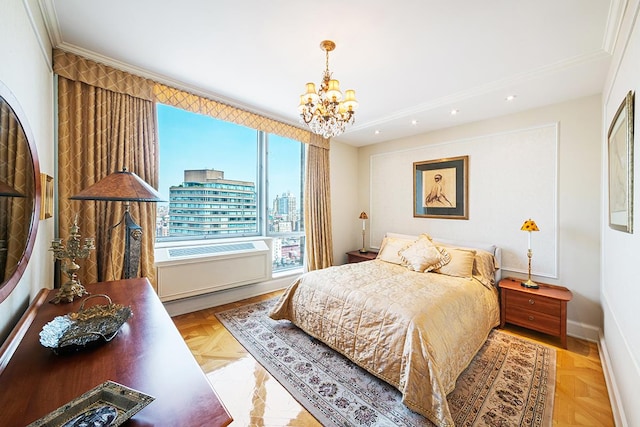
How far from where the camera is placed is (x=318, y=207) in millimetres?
4242

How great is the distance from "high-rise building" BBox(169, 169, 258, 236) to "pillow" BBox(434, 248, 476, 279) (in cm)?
272

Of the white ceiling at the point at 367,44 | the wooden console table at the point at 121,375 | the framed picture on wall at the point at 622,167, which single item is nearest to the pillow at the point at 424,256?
the framed picture on wall at the point at 622,167

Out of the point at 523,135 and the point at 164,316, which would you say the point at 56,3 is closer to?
the point at 164,316

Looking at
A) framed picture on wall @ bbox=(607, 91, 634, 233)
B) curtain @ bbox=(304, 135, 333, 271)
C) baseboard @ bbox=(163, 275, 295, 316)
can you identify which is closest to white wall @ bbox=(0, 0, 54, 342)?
baseboard @ bbox=(163, 275, 295, 316)

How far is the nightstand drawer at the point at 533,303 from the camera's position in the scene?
250 cm

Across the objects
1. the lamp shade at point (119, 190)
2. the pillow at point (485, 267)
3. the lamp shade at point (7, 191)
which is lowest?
the pillow at point (485, 267)

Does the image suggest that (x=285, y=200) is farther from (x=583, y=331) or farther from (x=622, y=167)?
(x=583, y=331)

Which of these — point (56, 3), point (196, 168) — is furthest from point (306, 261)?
point (56, 3)

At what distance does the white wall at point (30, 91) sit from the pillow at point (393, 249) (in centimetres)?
334

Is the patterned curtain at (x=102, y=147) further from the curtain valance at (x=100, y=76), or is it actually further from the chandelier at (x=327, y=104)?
the chandelier at (x=327, y=104)

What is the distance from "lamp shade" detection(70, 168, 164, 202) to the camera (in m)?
1.68

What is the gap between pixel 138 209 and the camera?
2.59 meters

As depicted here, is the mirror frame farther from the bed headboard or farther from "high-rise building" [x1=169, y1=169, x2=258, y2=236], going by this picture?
the bed headboard

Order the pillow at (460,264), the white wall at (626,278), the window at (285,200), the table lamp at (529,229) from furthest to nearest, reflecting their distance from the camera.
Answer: the window at (285,200)
the pillow at (460,264)
the table lamp at (529,229)
the white wall at (626,278)
